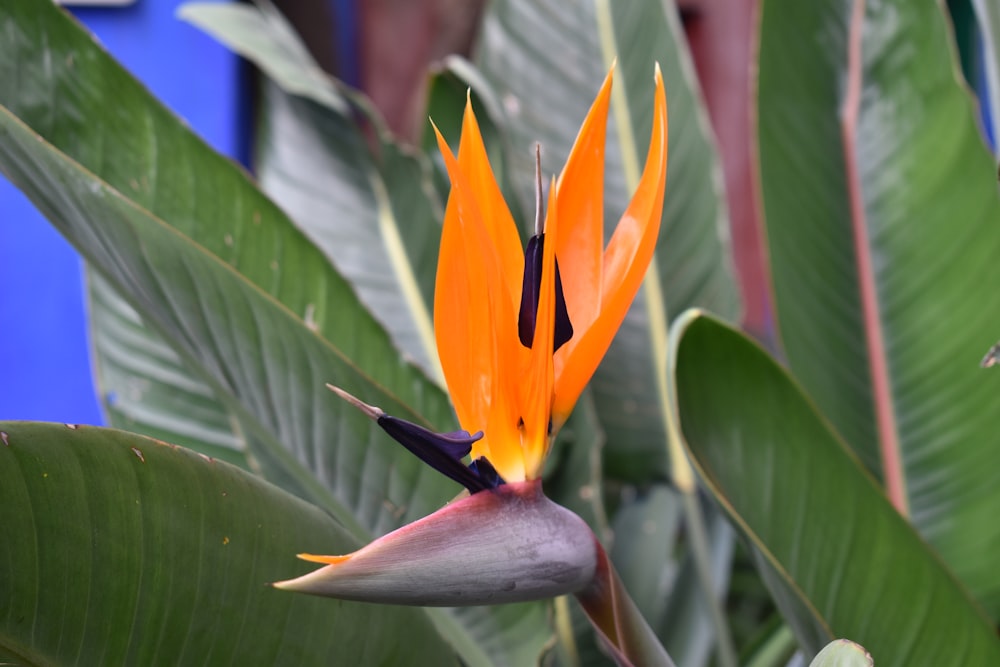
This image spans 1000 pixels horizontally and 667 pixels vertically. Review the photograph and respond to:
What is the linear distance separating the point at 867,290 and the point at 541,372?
1.63 feet

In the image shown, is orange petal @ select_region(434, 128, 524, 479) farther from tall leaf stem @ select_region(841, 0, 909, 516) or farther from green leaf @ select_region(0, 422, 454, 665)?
tall leaf stem @ select_region(841, 0, 909, 516)

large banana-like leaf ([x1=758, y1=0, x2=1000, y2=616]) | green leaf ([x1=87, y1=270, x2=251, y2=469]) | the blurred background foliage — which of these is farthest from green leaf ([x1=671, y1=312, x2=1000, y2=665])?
green leaf ([x1=87, y1=270, x2=251, y2=469])

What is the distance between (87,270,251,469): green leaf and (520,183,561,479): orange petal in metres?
0.45

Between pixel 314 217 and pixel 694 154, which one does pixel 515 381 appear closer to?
pixel 694 154

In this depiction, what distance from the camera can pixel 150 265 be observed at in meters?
0.42

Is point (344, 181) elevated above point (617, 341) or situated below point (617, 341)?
above

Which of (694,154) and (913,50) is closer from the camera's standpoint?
(913,50)

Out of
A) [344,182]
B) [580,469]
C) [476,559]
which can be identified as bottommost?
[580,469]

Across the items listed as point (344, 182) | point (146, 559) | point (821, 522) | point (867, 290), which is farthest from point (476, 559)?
point (344, 182)

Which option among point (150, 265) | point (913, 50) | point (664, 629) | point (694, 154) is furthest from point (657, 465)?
point (150, 265)

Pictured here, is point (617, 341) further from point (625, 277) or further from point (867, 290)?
point (625, 277)

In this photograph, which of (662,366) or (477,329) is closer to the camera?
(477,329)

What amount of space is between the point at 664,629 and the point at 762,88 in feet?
1.68

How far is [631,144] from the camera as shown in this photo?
33.2 inches
